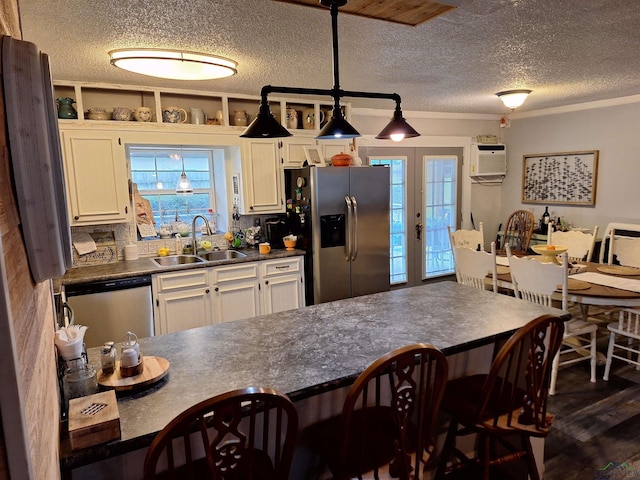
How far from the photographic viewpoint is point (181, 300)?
3.52m

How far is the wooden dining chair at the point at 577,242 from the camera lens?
4.15 metres

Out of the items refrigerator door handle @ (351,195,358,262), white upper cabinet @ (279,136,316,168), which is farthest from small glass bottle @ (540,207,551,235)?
white upper cabinet @ (279,136,316,168)

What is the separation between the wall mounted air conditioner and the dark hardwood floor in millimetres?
3133

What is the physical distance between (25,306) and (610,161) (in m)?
5.79

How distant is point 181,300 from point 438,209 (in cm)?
369

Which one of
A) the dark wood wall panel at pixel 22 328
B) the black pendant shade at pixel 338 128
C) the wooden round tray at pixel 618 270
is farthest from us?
the wooden round tray at pixel 618 270

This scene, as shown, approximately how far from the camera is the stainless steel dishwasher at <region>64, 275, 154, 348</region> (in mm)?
3117

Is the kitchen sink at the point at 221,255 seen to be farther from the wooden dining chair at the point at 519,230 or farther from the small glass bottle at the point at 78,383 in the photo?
the wooden dining chair at the point at 519,230

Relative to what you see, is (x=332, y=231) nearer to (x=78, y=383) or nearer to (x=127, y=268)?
(x=127, y=268)

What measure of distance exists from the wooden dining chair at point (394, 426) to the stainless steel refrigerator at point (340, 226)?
246cm

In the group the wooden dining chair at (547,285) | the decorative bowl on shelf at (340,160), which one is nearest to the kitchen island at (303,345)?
the wooden dining chair at (547,285)

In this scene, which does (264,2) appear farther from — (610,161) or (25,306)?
(610,161)

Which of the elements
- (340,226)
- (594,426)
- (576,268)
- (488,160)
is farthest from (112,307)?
(488,160)

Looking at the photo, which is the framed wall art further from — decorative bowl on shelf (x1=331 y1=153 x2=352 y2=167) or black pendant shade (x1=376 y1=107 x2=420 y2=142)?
black pendant shade (x1=376 y1=107 x2=420 y2=142)
